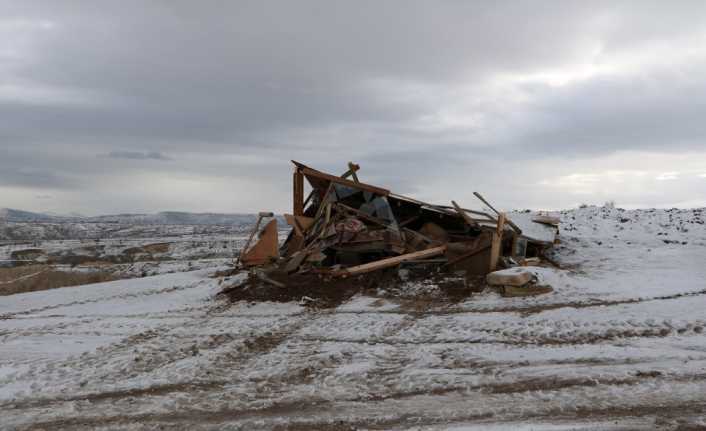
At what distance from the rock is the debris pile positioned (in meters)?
0.99

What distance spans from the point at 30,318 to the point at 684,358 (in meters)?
13.1

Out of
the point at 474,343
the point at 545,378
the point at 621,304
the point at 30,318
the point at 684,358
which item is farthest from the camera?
the point at 30,318

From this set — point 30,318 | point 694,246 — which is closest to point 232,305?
point 30,318

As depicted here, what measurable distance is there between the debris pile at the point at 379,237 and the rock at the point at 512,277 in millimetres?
989

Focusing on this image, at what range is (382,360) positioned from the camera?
7.20 m

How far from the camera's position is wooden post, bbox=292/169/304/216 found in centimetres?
1505

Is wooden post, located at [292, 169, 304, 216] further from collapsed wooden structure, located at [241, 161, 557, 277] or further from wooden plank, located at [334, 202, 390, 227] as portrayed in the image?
wooden plank, located at [334, 202, 390, 227]

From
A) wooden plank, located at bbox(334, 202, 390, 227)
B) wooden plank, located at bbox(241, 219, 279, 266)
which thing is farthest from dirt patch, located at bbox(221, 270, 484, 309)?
wooden plank, located at bbox(334, 202, 390, 227)

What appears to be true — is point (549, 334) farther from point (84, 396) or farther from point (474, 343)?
point (84, 396)

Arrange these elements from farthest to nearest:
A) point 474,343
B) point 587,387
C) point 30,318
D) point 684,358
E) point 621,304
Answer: point 30,318 → point 621,304 → point 474,343 → point 684,358 → point 587,387

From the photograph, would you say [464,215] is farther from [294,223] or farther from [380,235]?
[294,223]

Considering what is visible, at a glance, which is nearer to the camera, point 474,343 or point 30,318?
point 474,343

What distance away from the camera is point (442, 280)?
12047 mm

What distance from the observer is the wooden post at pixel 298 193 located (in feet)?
49.4
